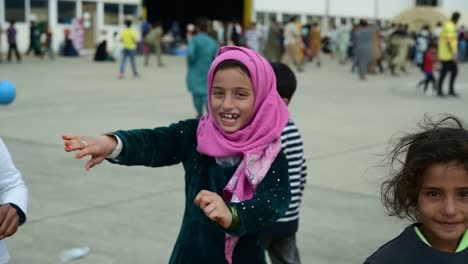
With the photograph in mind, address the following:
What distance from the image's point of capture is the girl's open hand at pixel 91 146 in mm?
2227

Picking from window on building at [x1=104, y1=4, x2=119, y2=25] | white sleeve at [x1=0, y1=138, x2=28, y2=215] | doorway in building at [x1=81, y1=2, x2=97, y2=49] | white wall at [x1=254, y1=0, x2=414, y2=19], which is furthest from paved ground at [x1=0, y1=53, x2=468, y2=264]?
white wall at [x1=254, y1=0, x2=414, y2=19]

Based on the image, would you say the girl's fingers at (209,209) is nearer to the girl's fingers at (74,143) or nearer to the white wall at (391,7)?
the girl's fingers at (74,143)

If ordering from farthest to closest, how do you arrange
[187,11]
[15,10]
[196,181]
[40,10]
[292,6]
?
[187,11] → [292,6] → [40,10] → [15,10] → [196,181]

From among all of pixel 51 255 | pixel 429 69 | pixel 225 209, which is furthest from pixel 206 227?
pixel 429 69

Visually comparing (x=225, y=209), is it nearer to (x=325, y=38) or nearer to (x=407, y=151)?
(x=407, y=151)

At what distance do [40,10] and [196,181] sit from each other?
29.3 metres

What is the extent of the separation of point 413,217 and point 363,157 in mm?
5815

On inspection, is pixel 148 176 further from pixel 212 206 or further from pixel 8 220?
pixel 212 206

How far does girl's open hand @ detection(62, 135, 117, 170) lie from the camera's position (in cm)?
223

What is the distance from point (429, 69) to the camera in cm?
1512

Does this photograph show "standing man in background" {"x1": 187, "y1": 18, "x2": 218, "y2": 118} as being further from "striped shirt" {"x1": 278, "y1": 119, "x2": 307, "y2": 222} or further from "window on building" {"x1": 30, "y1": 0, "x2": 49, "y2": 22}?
"window on building" {"x1": 30, "y1": 0, "x2": 49, "y2": 22}

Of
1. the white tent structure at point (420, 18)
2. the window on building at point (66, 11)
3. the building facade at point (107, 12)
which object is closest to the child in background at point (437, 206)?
the building facade at point (107, 12)

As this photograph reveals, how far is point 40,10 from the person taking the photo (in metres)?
30.1

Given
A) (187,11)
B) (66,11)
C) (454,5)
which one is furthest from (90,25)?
(454,5)
